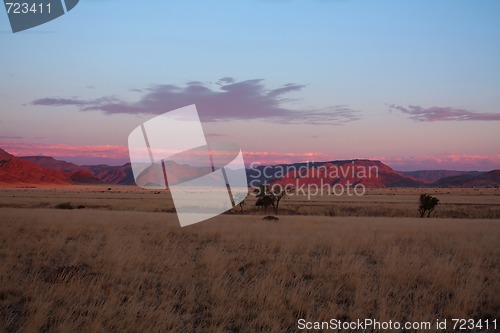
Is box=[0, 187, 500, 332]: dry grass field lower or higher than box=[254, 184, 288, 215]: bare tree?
higher

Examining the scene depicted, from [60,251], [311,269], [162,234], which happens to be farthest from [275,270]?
[162,234]

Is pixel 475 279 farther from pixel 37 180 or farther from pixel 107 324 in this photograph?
pixel 37 180

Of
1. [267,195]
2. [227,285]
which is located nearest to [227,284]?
[227,285]

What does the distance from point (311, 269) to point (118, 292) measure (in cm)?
442

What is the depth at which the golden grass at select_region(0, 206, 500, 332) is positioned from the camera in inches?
258

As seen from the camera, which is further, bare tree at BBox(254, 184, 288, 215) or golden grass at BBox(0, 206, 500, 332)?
bare tree at BBox(254, 184, 288, 215)

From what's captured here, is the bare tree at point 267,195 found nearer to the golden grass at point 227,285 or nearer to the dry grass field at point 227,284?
the dry grass field at point 227,284

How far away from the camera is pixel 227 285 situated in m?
8.38

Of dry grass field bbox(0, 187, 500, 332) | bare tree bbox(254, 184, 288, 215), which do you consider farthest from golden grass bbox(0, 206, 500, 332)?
bare tree bbox(254, 184, 288, 215)

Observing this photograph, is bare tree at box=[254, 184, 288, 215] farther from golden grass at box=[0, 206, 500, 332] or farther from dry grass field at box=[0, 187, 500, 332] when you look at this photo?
golden grass at box=[0, 206, 500, 332]

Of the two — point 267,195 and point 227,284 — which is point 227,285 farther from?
point 267,195

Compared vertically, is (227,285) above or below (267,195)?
above

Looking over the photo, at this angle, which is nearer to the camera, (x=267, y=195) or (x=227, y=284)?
(x=227, y=284)

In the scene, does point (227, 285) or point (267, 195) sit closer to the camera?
point (227, 285)
